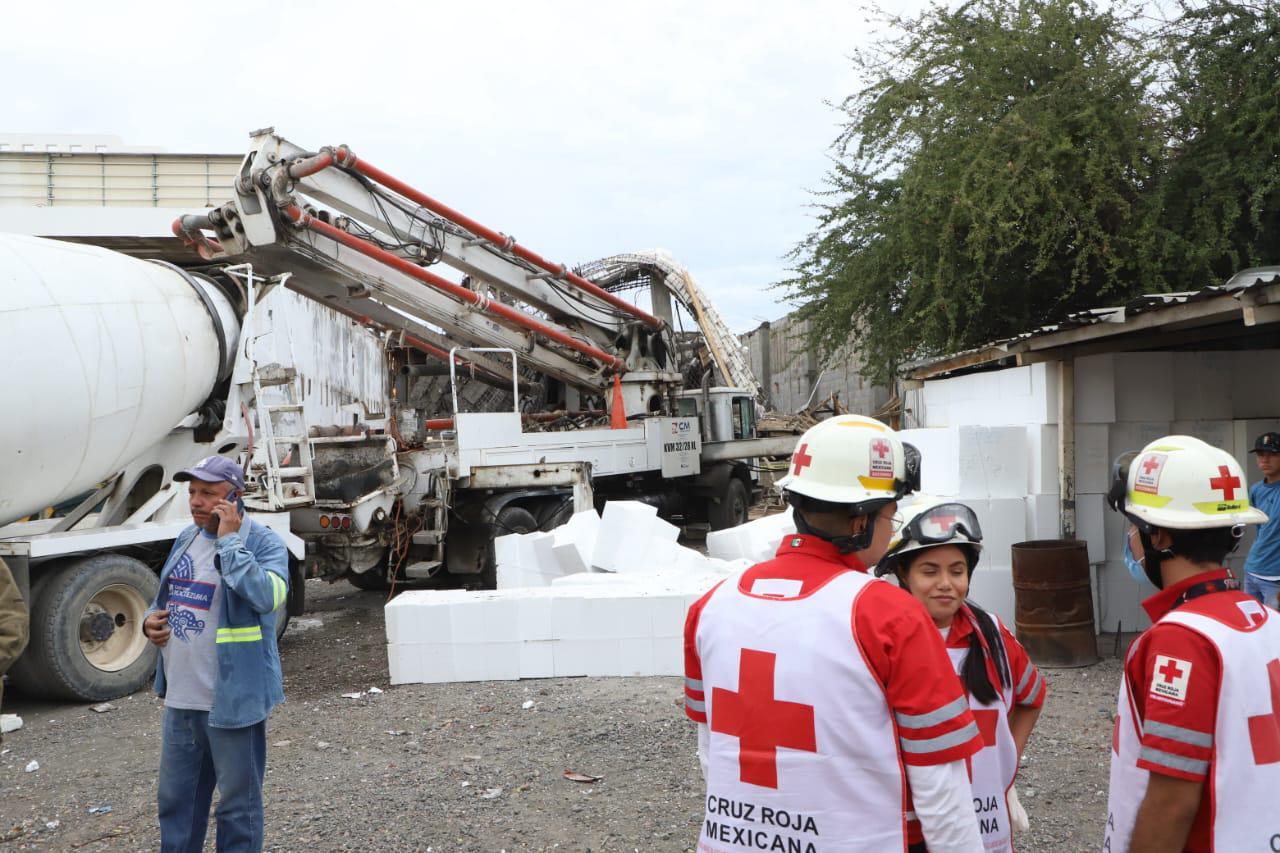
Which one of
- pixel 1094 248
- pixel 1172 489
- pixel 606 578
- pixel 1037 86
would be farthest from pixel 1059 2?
pixel 1172 489

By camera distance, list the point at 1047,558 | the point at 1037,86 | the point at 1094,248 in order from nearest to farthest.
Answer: the point at 1047,558
the point at 1094,248
the point at 1037,86

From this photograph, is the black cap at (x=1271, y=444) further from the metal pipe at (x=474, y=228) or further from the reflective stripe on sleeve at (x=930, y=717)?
the metal pipe at (x=474, y=228)

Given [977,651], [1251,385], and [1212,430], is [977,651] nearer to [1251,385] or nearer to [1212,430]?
[1212,430]

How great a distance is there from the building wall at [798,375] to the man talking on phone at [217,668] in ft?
49.3

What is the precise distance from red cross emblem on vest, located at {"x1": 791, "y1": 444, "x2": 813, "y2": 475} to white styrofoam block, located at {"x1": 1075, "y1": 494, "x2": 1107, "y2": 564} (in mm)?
6566

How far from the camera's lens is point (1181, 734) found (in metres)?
2.02

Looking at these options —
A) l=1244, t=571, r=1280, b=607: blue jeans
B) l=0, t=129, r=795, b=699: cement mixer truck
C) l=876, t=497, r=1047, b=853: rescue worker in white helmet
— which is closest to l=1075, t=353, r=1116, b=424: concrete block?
l=1244, t=571, r=1280, b=607: blue jeans

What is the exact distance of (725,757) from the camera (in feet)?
7.02

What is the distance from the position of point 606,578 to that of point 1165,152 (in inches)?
346

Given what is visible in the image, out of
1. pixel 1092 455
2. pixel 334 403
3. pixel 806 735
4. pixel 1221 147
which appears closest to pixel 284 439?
pixel 334 403

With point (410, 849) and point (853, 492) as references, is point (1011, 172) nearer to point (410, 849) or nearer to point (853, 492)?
point (410, 849)

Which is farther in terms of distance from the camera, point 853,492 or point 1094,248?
point 1094,248

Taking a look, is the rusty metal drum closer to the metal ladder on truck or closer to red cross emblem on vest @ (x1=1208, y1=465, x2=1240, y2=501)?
red cross emblem on vest @ (x1=1208, y1=465, x2=1240, y2=501)

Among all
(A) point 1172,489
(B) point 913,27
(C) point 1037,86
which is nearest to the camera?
(A) point 1172,489
